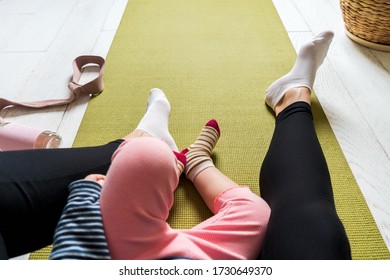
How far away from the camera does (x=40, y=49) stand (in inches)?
53.5

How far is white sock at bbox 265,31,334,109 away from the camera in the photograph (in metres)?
1.02

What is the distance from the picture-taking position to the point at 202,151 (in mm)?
870

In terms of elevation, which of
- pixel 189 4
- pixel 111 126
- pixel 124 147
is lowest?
pixel 111 126

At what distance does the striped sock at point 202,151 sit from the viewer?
0.84 m

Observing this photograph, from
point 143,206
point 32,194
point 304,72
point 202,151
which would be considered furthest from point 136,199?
point 304,72

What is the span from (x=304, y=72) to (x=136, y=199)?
0.75 m

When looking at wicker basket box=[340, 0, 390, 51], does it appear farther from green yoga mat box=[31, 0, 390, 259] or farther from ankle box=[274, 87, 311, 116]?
ankle box=[274, 87, 311, 116]

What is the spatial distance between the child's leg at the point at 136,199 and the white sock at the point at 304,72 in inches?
23.3

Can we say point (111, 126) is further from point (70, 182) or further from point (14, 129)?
point (70, 182)

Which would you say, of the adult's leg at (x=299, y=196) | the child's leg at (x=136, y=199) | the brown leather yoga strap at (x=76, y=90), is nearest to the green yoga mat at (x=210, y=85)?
the brown leather yoga strap at (x=76, y=90)

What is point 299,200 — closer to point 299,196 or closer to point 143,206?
point 299,196

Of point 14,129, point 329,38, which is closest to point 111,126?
point 14,129

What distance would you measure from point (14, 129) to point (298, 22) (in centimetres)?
120

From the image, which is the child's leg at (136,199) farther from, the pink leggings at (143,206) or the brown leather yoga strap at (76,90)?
the brown leather yoga strap at (76,90)
